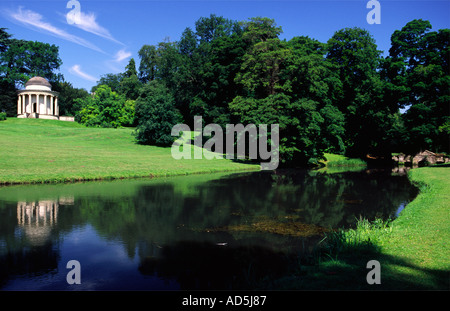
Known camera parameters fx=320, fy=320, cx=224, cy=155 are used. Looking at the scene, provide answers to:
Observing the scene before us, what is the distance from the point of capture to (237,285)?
19.9 ft

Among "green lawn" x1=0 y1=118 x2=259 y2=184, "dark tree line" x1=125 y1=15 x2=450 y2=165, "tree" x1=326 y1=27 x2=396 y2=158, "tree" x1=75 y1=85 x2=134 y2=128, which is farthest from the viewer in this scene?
"tree" x1=75 y1=85 x2=134 y2=128

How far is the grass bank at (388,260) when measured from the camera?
211 inches

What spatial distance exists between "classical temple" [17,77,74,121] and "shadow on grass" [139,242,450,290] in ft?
213

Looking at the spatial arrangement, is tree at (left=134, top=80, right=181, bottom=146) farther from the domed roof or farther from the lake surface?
the domed roof

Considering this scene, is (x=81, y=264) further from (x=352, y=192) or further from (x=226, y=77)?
(x=226, y=77)

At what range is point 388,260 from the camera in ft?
21.0

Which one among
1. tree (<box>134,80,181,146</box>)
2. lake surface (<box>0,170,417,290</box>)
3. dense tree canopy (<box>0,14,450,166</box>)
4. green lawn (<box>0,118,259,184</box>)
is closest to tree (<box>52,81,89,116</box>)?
dense tree canopy (<box>0,14,450,166</box>)

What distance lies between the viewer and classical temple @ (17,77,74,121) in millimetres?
64188

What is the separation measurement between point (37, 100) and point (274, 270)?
71167 mm

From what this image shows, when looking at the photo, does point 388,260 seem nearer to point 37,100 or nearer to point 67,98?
point 37,100

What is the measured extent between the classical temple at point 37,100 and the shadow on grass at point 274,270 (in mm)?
64797

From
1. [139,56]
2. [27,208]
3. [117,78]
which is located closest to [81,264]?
[27,208]

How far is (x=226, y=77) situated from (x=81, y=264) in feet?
126

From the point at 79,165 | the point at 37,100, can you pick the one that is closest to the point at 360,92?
the point at 79,165
